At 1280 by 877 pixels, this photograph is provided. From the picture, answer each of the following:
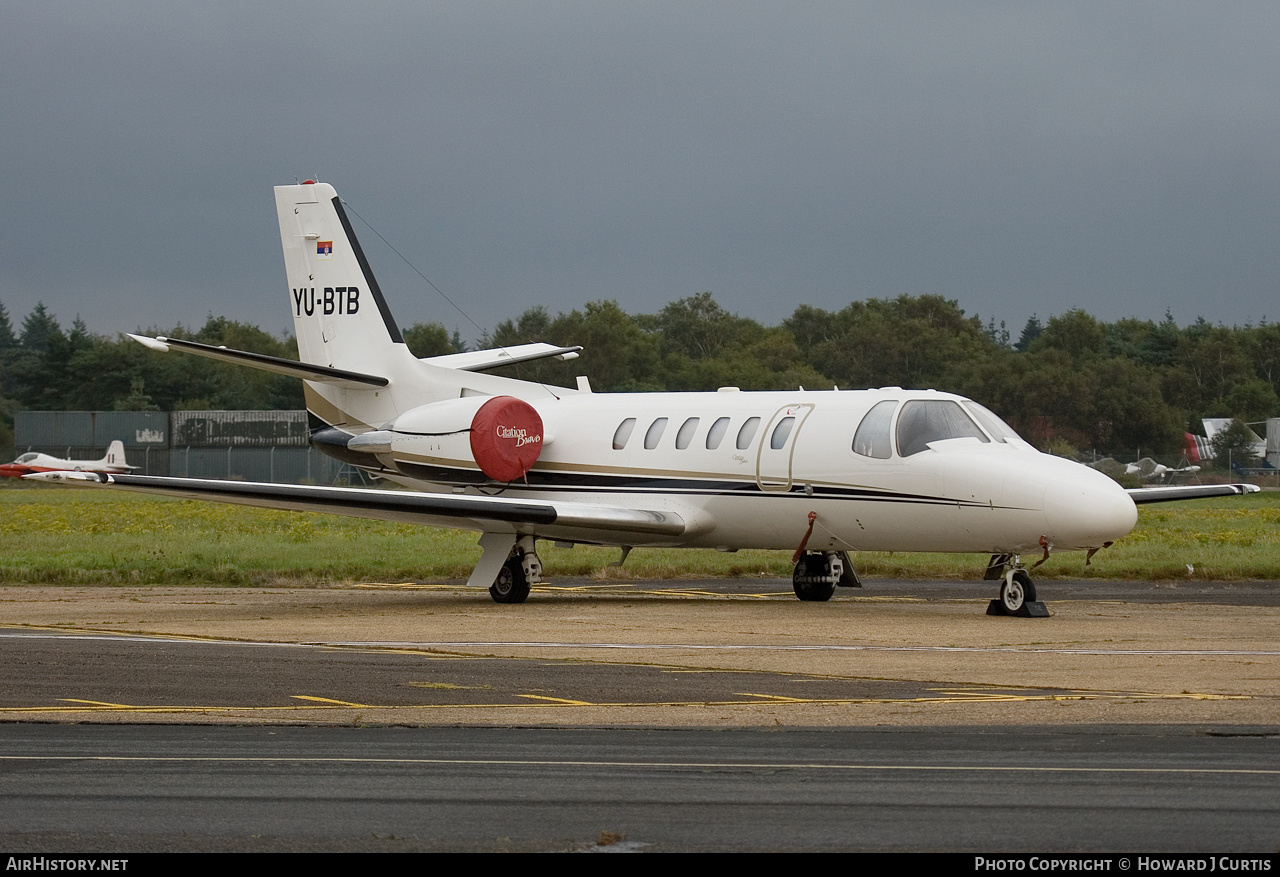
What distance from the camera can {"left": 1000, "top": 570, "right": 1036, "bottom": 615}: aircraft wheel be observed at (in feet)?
60.1

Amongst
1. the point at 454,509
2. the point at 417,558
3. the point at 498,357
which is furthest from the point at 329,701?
the point at 417,558

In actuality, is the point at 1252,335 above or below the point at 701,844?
above

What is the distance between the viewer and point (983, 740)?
30.5ft

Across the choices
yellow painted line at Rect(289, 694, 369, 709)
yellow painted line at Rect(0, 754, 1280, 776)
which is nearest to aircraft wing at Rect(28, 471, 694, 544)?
yellow painted line at Rect(289, 694, 369, 709)

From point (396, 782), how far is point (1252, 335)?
92401 mm

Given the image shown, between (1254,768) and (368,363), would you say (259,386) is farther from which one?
(1254,768)

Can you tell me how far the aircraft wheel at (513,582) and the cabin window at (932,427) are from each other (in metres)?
5.60

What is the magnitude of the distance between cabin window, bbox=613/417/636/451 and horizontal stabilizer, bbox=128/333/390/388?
14.4 ft

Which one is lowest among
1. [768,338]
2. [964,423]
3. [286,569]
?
[286,569]

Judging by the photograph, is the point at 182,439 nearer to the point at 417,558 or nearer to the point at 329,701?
the point at 417,558

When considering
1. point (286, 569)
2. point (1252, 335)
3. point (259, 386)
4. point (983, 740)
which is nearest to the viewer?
point (983, 740)

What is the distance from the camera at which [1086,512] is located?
1777 centimetres

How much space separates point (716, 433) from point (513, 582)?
3445mm

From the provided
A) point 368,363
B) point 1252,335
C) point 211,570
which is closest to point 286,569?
point 211,570
